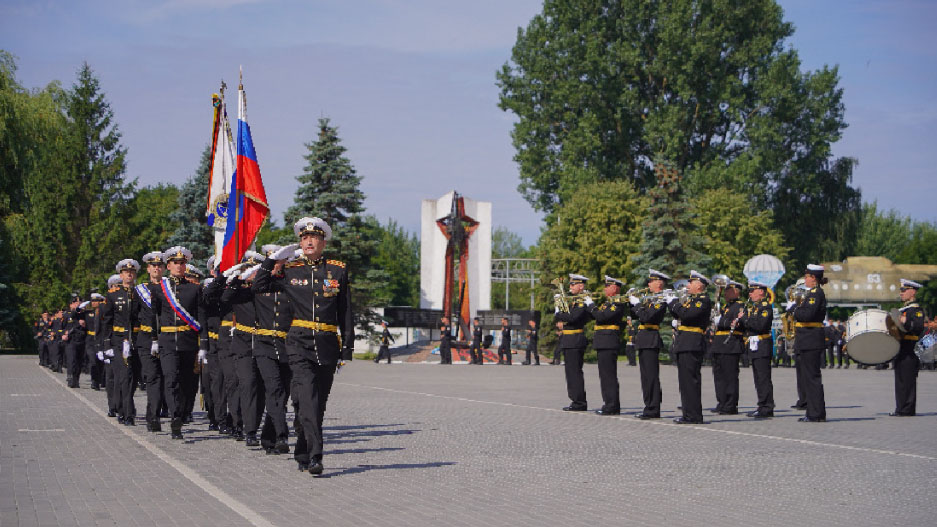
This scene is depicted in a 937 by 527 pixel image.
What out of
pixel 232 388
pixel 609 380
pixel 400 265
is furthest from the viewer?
pixel 400 265

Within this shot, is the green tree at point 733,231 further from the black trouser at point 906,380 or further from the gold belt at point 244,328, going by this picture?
the gold belt at point 244,328

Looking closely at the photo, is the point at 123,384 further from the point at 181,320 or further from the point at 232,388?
the point at 232,388

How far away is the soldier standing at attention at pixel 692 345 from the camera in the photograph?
15.1 metres

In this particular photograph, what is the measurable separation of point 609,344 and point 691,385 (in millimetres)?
1805

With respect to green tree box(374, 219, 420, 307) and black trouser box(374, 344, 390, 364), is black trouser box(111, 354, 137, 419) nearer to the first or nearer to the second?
black trouser box(374, 344, 390, 364)

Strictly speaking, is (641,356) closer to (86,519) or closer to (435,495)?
(435,495)

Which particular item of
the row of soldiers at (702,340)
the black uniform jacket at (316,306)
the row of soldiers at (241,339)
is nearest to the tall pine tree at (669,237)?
the row of soldiers at (702,340)

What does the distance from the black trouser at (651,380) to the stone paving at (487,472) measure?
41 centimetres

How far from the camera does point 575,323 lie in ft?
55.2

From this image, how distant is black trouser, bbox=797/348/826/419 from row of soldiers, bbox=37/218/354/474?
761cm

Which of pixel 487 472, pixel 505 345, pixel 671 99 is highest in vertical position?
pixel 671 99

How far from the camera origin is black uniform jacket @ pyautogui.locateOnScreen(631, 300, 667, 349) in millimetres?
15836

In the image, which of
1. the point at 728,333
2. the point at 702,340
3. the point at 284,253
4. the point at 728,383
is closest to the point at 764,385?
the point at 728,383

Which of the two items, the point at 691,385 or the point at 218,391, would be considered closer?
the point at 218,391
